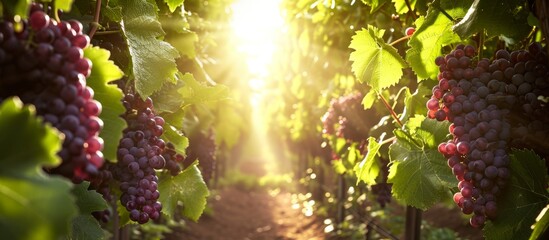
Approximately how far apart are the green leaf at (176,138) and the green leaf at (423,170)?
0.99m

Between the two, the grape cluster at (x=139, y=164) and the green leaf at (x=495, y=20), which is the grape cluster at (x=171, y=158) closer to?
the grape cluster at (x=139, y=164)

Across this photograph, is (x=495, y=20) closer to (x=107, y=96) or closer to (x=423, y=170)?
(x=423, y=170)

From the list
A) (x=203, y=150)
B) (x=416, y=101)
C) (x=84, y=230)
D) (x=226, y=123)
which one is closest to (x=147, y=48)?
(x=84, y=230)

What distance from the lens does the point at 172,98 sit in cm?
273

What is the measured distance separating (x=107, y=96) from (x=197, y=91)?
1.25 metres

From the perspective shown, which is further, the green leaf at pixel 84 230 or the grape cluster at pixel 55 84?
the green leaf at pixel 84 230

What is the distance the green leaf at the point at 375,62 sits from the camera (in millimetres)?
2977

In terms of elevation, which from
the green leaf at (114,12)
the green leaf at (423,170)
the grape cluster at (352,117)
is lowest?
the green leaf at (423,170)

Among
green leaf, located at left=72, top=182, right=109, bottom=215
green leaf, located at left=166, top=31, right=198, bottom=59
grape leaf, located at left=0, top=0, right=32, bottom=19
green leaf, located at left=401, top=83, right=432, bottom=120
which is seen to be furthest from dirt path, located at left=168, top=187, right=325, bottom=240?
grape leaf, located at left=0, top=0, right=32, bottom=19

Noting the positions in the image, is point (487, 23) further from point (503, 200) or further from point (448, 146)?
point (503, 200)

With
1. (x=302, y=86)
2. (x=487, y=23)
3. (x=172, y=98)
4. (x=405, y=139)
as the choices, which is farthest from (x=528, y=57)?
(x=302, y=86)

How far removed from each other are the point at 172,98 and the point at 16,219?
1.66 m

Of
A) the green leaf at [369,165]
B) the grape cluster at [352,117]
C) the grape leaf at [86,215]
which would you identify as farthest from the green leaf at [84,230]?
the grape cluster at [352,117]

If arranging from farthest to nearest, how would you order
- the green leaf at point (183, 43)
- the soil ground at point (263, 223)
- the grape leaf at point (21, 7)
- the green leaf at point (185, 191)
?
the soil ground at point (263, 223), the green leaf at point (183, 43), the green leaf at point (185, 191), the grape leaf at point (21, 7)
